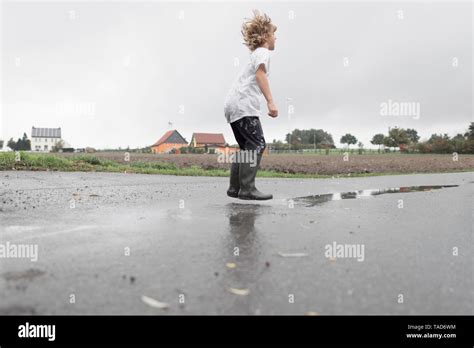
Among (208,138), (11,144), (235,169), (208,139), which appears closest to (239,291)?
(235,169)

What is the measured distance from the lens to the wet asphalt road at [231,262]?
1.92 meters

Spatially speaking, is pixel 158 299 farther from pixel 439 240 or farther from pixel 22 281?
pixel 439 240

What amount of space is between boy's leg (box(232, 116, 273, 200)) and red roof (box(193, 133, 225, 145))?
87.4m

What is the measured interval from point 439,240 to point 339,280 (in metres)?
1.60

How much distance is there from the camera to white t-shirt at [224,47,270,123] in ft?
17.1

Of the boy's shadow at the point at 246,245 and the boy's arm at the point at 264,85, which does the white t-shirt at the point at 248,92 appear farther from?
the boy's shadow at the point at 246,245

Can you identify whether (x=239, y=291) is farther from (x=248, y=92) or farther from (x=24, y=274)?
(x=248, y=92)

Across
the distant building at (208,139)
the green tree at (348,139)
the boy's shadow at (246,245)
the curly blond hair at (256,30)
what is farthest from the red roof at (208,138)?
the boy's shadow at (246,245)

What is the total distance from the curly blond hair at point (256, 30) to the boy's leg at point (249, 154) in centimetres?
105

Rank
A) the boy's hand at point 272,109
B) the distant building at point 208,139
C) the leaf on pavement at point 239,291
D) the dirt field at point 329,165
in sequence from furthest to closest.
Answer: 1. the distant building at point 208,139
2. the dirt field at point 329,165
3. the boy's hand at point 272,109
4. the leaf on pavement at point 239,291

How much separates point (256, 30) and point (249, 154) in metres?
1.71

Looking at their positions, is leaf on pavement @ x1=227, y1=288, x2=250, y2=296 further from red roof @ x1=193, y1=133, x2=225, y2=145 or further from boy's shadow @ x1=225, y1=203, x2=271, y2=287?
red roof @ x1=193, y1=133, x2=225, y2=145

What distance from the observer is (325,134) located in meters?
135
